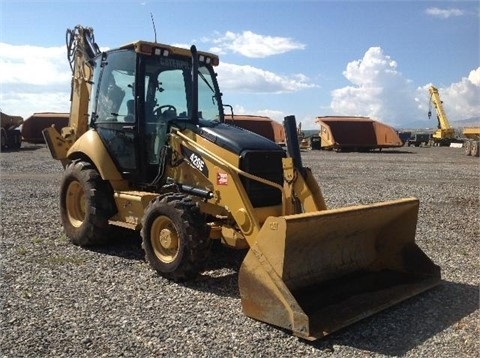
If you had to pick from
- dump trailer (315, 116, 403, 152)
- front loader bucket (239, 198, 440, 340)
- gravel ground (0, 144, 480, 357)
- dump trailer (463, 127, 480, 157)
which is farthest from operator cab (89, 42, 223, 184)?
dump trailer (463, 127, 480, 157)

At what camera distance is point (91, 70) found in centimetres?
808

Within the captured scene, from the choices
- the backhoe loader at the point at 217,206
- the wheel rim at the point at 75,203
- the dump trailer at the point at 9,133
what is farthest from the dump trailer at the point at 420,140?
the wheel rim at the point at 75,203

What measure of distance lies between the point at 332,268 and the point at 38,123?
2842 centimetres

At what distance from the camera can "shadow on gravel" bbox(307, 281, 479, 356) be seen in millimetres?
4309

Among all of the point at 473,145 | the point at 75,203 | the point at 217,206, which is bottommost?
the point at 75,203

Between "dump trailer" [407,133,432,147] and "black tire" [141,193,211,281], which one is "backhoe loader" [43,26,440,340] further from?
"dump trailer" [407,133,432,147]

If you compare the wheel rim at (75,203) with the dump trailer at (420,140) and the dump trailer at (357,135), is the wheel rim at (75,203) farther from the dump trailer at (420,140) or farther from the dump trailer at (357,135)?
the dump trailer at (420,140)

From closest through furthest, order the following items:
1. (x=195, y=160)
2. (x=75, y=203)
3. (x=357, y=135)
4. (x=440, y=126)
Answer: (x=195, y=160)
(x=75, y=203)
(x=357, y=135)
(x=440, y=126)

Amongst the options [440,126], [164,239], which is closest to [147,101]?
[164,239]

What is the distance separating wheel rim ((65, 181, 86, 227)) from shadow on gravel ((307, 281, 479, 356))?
14.8 feet

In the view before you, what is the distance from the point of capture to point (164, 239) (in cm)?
586

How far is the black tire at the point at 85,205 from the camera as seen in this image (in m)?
7.01

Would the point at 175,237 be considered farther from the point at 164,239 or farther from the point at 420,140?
the point at 420,140

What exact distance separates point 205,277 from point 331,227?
163cm
